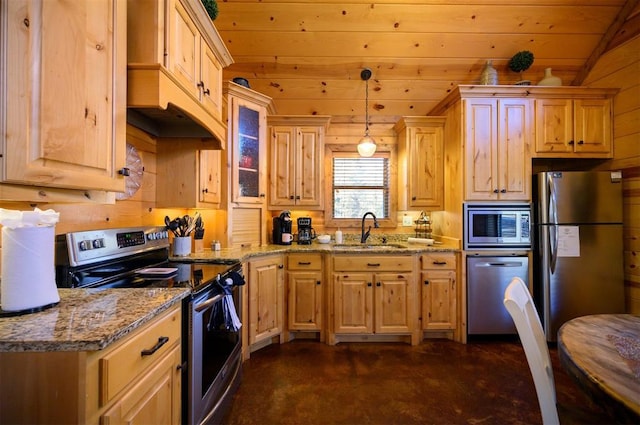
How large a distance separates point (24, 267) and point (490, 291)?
3254 mm

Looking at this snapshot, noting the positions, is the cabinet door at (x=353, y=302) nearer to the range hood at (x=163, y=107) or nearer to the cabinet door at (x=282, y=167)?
the cabinet door at (x=282, y=167)

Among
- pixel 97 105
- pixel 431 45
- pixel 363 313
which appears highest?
pixel 431 45

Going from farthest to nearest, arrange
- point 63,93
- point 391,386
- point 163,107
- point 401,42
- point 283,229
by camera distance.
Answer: point 283,229, point 401,42, point 391,386, point 163,107, point 63,93

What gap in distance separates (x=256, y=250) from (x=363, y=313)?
3.93ft

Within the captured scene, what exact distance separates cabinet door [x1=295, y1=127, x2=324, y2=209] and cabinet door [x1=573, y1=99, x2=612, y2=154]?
Answer: 8.58 feet

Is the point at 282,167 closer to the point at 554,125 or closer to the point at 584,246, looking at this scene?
the point at 554,125

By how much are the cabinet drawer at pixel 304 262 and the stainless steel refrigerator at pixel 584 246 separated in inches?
87.2

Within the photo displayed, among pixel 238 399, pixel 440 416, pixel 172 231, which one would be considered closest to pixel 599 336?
pixel 440 416

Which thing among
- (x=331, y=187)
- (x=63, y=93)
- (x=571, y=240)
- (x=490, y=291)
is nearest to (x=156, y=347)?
(x=63, y=93)

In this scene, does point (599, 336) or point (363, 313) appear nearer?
point (599, 336)

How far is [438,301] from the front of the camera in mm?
2746

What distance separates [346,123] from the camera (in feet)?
11.4

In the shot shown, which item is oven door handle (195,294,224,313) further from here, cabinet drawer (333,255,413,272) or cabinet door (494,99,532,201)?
cabinet door (494,99,532,201)

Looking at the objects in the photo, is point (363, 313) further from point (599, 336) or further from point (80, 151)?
point (80, 151)
